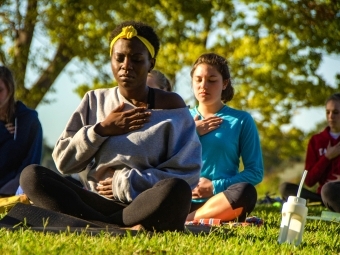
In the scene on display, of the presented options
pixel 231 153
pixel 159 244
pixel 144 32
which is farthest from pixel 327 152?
pixel 159 244

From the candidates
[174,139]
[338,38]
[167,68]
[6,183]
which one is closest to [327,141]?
[6,183]

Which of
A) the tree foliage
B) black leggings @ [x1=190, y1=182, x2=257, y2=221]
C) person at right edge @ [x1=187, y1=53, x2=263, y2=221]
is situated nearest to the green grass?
black leggings @ [x1=190, y1=182, x2=257, y2=221]

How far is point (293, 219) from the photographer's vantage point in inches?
188

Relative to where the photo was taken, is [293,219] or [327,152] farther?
[327,152]

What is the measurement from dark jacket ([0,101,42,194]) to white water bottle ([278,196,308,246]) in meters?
4.19

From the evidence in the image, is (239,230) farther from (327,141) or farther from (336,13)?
(336,13)

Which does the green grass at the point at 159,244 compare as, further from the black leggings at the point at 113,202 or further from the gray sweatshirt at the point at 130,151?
the gray sweatshirt at the point at 130,151

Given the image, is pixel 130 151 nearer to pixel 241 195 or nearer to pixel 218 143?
pixel 241 195

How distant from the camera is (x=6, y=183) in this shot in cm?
845

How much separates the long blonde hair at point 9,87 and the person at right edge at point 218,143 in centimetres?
197

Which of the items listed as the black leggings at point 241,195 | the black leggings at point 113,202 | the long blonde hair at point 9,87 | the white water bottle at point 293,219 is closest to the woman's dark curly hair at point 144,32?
the black leggings at point 113,202

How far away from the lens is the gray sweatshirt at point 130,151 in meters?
5.73

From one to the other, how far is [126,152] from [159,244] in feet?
4.36

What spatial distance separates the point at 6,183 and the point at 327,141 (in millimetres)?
4162
